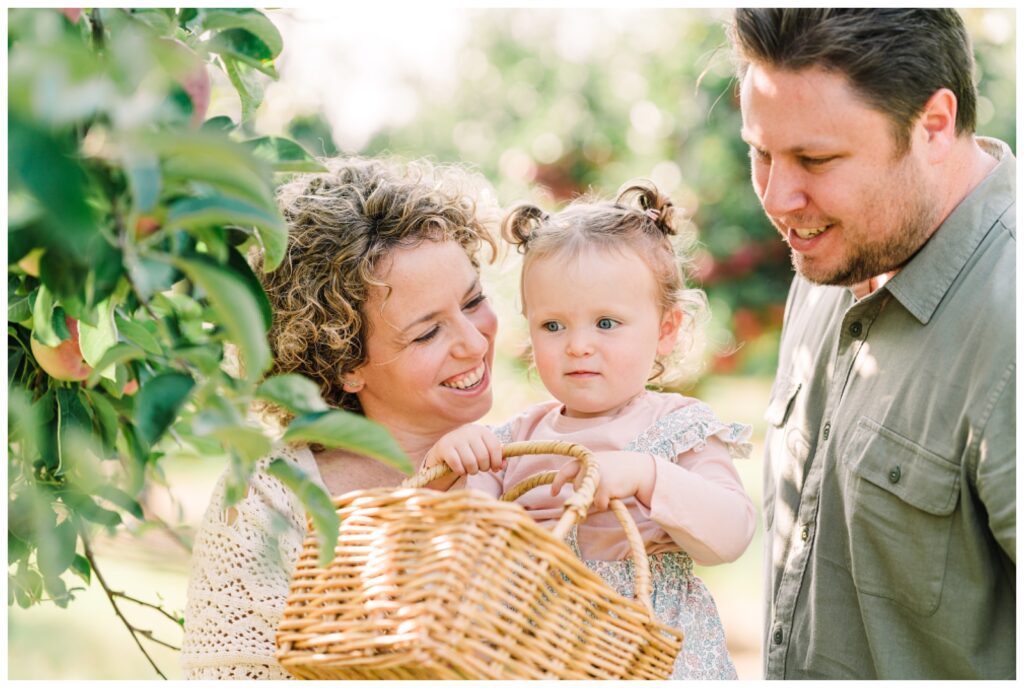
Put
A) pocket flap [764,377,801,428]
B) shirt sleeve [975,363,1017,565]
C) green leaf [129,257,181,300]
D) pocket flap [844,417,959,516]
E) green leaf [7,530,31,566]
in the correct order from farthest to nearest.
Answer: pocket flap [764,377,801,428] → pocket flap [844,417,959,516] → shirt sleeve [975,363,1017,565] → green leaf [7,530,31,566] → green leaf [129,257,181,300]

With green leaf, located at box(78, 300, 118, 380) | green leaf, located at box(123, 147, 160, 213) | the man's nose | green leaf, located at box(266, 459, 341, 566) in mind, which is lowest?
green leaf, located at box(266, 459, 341, 566)

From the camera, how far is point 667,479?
1.65 m

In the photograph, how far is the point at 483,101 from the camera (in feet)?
23.2

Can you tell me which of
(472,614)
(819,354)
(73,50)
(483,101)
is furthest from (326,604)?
(483,101)

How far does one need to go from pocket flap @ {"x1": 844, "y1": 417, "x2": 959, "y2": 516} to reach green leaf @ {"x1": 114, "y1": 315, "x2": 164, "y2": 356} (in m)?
1.19

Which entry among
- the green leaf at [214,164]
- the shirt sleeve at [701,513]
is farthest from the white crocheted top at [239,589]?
the green leaf at [214,164]

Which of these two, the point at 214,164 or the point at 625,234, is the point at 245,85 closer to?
the point at 214,164

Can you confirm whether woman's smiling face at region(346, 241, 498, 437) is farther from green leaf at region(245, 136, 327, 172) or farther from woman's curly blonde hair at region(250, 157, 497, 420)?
green leaf at region(245, 136, 327, 172)

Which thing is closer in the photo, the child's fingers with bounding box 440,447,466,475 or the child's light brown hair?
the child's fingers with bounding box 440,447,466,475

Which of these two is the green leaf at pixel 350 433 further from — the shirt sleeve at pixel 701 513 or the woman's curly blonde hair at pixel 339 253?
the woman's curly blonde hair at pixel 339 253

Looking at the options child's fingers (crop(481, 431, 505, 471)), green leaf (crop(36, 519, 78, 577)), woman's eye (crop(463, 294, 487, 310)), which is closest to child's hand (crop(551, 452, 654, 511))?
child's fingers (crop(481, 431, 505, 471))

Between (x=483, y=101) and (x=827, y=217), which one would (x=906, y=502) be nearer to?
(x=827, y=217)

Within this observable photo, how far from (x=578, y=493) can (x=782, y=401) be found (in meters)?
0.90

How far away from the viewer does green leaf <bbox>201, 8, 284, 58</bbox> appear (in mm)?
1108
